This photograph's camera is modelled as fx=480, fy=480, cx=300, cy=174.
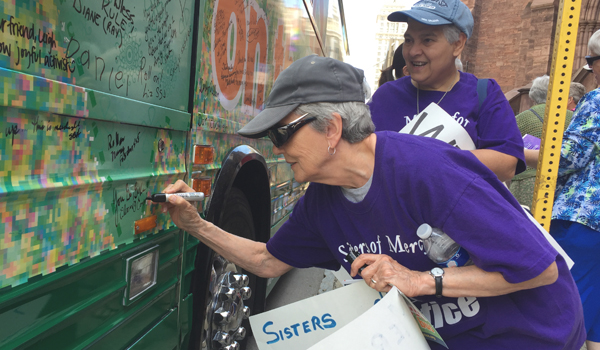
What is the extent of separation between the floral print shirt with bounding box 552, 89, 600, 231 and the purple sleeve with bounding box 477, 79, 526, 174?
0.61m

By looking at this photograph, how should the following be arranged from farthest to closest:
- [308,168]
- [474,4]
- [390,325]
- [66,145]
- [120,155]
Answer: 1. [474,4]
2. [308,168]
3. [120,155]
4. [390,325]
5. [66,145]

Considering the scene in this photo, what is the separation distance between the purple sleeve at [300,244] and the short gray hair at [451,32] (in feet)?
3.16

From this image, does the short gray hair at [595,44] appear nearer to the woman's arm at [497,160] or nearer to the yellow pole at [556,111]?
the yellow pole at [556,111]

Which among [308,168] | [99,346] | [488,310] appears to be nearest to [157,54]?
[308,168]

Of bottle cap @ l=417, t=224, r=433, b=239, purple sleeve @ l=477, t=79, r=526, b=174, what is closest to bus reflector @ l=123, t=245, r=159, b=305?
bottle cap @ l=417, t=224, r=433, b=239

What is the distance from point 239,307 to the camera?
2.72 meters

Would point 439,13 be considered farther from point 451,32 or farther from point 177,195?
point 177,195

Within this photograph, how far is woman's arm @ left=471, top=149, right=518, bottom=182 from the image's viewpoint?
6.68 ft

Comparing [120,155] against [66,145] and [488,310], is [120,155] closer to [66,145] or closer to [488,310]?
[66,145]

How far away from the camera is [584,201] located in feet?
8.43

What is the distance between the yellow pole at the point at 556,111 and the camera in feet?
8.31

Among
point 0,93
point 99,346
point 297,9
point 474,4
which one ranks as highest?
point 474,4

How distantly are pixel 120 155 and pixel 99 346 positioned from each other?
0.58 metres

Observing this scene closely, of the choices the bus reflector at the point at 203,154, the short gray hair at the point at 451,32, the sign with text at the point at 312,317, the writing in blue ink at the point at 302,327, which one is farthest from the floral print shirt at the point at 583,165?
the bus reflector at the point at 203,154
